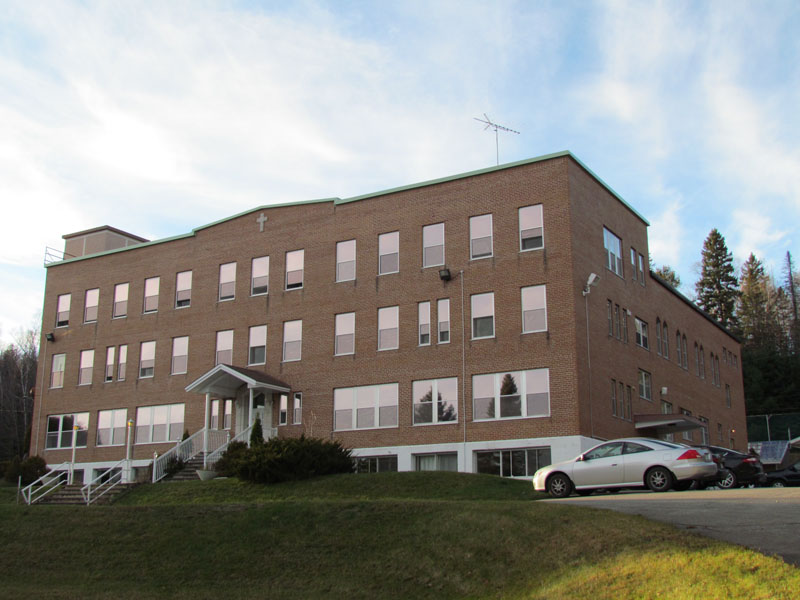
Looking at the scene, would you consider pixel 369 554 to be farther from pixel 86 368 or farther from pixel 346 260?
pixel 86 368

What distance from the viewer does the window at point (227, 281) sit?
4006 centimetres

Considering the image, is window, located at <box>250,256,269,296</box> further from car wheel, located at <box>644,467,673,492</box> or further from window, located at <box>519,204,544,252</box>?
car wheel, located at <box>644,467,673,492</box>

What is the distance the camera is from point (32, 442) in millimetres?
44594

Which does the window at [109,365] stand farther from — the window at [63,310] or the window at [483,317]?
the window at [483,317]

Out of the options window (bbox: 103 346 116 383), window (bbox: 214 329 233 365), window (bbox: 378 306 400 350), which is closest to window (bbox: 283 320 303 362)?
window (bbox: 214 329 233 365)

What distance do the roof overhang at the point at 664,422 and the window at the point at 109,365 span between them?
24400 mm

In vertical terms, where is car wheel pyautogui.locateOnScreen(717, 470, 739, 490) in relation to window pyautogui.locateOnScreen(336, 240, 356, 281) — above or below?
below

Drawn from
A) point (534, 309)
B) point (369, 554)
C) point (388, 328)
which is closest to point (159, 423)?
point (388, 328)

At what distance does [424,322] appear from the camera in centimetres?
3456

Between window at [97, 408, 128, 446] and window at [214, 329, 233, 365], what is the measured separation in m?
5.83

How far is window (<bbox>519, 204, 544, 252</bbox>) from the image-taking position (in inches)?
1293

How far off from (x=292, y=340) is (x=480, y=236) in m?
9.48

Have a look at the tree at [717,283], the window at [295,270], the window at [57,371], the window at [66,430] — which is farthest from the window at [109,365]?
the tree at [717,283]

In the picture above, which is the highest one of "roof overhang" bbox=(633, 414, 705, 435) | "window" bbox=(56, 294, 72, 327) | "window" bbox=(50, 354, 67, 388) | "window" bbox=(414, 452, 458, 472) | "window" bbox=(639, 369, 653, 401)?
"window" bbox=(56, 294, 72, 327)
